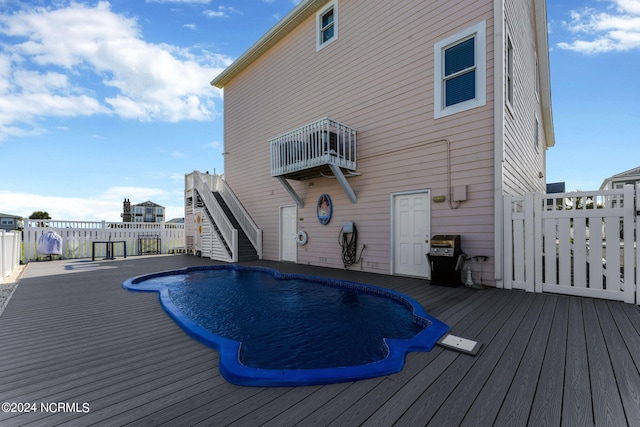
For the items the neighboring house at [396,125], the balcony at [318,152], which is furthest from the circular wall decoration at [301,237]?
the balcony at [318,152]

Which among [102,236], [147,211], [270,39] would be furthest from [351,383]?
[147,211]

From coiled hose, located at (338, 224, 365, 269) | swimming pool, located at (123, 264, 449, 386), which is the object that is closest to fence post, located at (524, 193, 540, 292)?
swimming pool, located at (123, 264, 449, 386)

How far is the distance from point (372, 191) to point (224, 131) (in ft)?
26.0

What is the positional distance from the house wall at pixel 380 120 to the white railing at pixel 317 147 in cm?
35

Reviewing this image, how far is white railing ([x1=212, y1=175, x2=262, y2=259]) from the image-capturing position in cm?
915

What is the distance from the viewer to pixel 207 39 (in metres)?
7.82

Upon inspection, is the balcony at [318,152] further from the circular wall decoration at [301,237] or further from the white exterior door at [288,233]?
the circular wall decoration at [301,237]

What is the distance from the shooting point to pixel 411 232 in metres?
5.54

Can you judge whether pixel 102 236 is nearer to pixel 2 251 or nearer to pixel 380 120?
pixel 2 251

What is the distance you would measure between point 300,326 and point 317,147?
164 inches

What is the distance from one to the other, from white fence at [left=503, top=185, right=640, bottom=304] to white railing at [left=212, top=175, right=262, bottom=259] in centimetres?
719

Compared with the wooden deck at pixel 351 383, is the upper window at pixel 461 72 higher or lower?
higher

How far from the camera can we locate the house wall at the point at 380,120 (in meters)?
4.75

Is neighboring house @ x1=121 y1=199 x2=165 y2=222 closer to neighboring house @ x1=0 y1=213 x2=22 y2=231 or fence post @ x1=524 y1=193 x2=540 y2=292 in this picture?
neighboring house @ x1=0 y1=213 x2=22 y2=231
